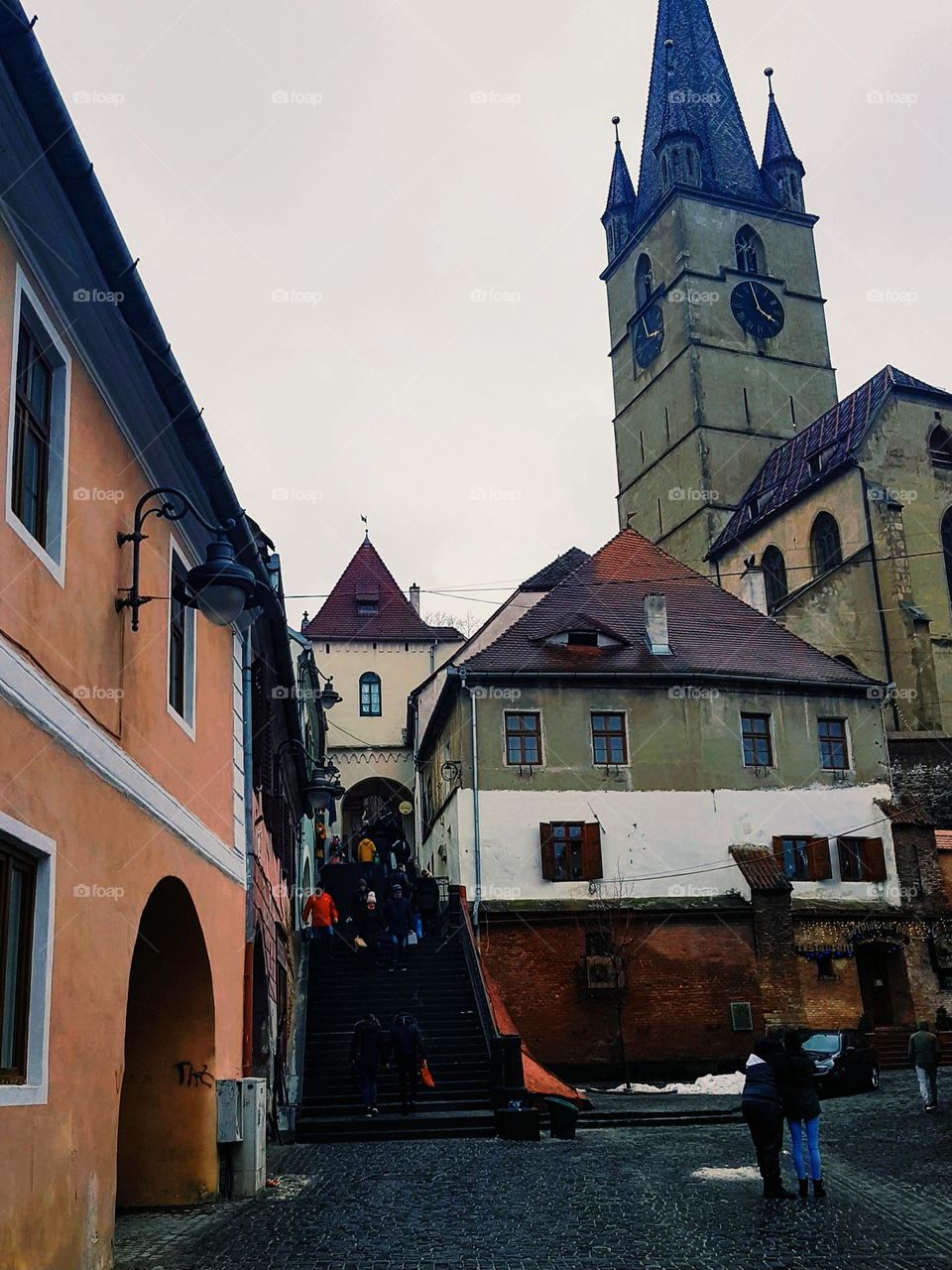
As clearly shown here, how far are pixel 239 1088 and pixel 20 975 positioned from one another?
5390 mm

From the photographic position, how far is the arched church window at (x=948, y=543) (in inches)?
1825

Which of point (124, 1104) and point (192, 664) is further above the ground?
point (192, 664)

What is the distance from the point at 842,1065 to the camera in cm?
2398

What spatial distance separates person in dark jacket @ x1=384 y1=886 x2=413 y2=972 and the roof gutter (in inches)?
553

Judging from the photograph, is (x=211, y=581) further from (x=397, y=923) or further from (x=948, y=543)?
(x=948, y=543)

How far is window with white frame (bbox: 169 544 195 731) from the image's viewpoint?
38.0ft

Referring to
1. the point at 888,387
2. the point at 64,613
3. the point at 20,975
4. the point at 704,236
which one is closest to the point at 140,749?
the point at 64,613

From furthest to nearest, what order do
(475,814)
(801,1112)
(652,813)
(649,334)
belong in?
1. (649,334)
2. (652,813)
3. (475,814)
4. (801,1112)

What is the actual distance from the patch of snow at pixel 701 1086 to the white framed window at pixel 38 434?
2141cm

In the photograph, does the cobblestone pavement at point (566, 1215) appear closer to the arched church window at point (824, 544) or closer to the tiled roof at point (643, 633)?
the tiled roof at point (643, 633)

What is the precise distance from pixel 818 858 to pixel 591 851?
5.77 meters

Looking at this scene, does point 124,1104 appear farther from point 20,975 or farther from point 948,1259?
point 948,1259

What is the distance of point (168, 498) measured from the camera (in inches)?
448

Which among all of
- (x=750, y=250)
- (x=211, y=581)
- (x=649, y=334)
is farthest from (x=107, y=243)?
(x=750, y=250)
